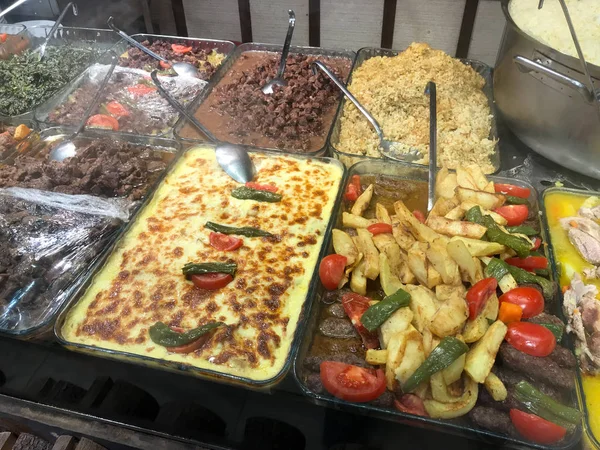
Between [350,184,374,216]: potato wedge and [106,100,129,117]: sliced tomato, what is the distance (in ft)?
7.31

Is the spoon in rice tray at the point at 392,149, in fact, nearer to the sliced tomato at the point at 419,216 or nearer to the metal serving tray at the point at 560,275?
the sliced tomato at the point at 419,216

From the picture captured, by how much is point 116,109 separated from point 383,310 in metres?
2.99

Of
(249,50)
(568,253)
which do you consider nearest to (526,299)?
(568,253)

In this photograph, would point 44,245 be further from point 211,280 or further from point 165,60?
point 165,60

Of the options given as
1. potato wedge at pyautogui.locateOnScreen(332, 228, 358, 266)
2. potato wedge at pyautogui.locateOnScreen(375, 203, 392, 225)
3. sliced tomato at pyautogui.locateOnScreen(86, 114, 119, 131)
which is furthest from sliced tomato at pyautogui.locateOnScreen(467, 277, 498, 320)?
sliced tomato at pyautogui.locateOnScreen(86, 114, 119, 131)

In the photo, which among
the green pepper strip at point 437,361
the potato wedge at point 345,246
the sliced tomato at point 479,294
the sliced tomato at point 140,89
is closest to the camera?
the green pepper strip at point 437,361

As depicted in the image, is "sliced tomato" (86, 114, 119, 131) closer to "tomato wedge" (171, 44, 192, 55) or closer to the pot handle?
"tomato wedge" (171, 44, 192, 55)

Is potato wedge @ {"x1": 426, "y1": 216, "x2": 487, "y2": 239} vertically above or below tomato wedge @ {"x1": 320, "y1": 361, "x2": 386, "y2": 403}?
above

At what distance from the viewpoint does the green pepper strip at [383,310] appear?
6.57 feet

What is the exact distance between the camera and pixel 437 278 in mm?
2158

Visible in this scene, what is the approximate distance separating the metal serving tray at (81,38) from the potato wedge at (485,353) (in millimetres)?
4581

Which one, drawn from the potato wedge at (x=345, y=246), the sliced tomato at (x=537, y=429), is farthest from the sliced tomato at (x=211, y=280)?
the sliced tomato at (x=537, y=429)

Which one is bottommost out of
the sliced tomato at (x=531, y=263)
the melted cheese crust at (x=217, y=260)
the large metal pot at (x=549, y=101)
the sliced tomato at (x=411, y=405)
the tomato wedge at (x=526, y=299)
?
the melted cheese crust at (x=217, y=260)

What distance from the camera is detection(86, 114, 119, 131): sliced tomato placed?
142 inches
